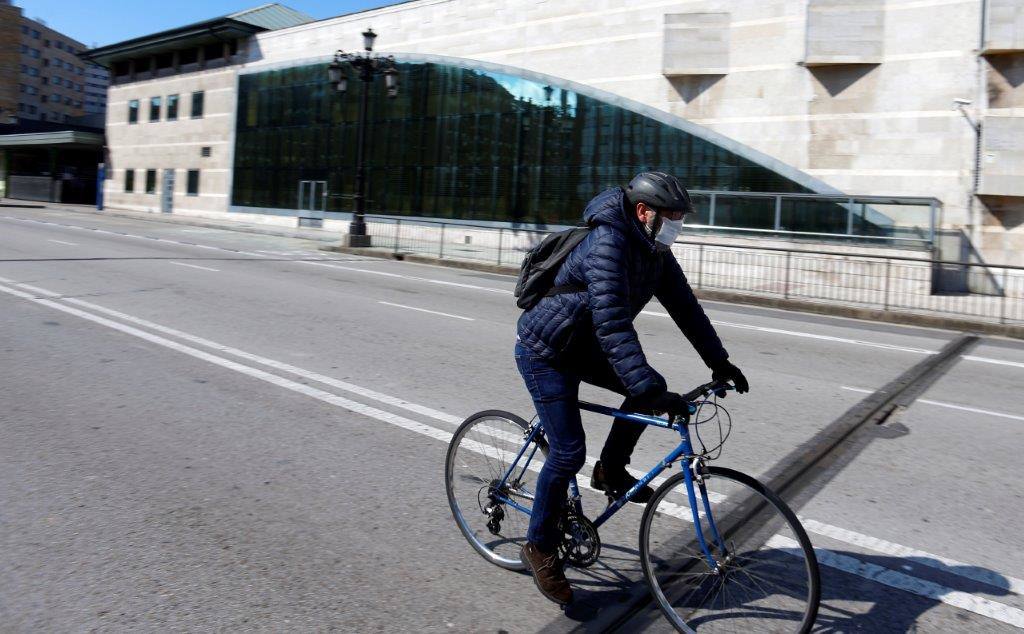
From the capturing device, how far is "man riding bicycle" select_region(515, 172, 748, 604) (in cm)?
315

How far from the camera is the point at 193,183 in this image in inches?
1992

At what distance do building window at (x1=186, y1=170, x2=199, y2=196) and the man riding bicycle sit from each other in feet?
168

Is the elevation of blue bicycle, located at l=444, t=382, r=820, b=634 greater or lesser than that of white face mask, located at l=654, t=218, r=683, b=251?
lesser

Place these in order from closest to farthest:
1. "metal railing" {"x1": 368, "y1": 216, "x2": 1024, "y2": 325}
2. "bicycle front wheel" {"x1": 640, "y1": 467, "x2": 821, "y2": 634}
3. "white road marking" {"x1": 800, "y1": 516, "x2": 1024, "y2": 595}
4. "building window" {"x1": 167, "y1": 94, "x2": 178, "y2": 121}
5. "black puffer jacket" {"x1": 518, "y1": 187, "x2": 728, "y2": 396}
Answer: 1. "bicycle front wheel" {"x1": 640, "y1": 467, "x2": 821, "y2": 634}
2. "black puffer jacket" {"x1": 518, "y1": 187, "x2": 728, "y2": 396}
3. "white road marking" {"x1": 800, "y1": 516, "x2": 1024, "y2": 595}
4. "metal railing" {"x1": 368, "y1": 216, "x2": 1024, "y2": 325}
5. "building window" {"x1": 167, "y1": 94, "x2": 178, "y2": 121}

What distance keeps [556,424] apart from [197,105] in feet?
171

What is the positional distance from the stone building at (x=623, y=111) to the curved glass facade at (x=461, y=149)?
0.29ft

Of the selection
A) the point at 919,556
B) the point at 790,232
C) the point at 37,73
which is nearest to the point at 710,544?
the point at 919,556

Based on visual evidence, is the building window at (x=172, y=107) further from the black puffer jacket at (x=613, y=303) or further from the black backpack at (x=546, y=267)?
the black puffer jacket at (x=613, y=303)

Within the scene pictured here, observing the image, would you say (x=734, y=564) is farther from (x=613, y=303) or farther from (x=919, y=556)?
(x=919, y=556)

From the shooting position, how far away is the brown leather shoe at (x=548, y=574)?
11.1 ft

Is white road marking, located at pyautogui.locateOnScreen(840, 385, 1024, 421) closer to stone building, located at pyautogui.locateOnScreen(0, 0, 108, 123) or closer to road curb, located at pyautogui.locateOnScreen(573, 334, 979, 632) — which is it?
road curb, located at pyautogui.locateOnScreen(573, 334, 979, 632)

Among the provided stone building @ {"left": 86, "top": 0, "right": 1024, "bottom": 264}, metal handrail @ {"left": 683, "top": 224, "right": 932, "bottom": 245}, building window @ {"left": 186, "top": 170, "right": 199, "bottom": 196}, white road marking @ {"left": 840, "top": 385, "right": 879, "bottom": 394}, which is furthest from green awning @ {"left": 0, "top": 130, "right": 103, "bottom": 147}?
white road marking @ {"left": 840, "top": 385, "right": 879, "bottom": 394}

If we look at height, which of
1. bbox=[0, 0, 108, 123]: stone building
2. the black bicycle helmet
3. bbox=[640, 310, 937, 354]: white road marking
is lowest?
bbox=[640, 310, 937, 354]: white road marking

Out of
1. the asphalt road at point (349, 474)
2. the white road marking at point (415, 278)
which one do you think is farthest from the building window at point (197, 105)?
the asphalt road at point (349, 474)
